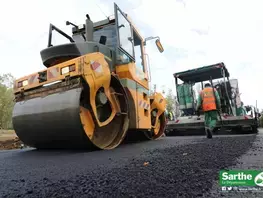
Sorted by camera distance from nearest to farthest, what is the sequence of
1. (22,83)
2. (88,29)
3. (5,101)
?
(22,83) < (88,29) < (5,101)

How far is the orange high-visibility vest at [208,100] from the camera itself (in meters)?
5.47

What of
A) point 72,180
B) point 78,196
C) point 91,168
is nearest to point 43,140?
point 91,168

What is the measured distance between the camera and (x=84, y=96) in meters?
3.12

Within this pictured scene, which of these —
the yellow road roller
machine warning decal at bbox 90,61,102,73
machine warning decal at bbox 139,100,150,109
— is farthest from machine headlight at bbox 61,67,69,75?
machine warning decal at bbox 139,100,150,109

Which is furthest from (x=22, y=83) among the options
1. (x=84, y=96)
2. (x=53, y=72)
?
(x=84, y=96)

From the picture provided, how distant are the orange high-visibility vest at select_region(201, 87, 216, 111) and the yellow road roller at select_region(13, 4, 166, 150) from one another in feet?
5.81

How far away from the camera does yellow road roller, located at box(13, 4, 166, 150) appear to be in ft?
9.51

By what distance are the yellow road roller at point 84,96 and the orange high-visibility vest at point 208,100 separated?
1.77 meters

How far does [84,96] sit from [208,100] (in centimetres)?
339

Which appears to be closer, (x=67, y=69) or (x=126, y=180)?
(x=126, y=180)

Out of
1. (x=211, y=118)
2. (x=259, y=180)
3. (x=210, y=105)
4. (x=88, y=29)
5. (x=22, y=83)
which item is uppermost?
(x=88, y=29)

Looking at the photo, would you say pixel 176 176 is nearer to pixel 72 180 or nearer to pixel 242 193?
pixel 242 193

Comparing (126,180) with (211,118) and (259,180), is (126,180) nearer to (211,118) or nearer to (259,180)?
(259,180)

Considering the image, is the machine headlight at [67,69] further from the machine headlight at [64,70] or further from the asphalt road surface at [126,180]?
the asphalt road surface at [126,180]
